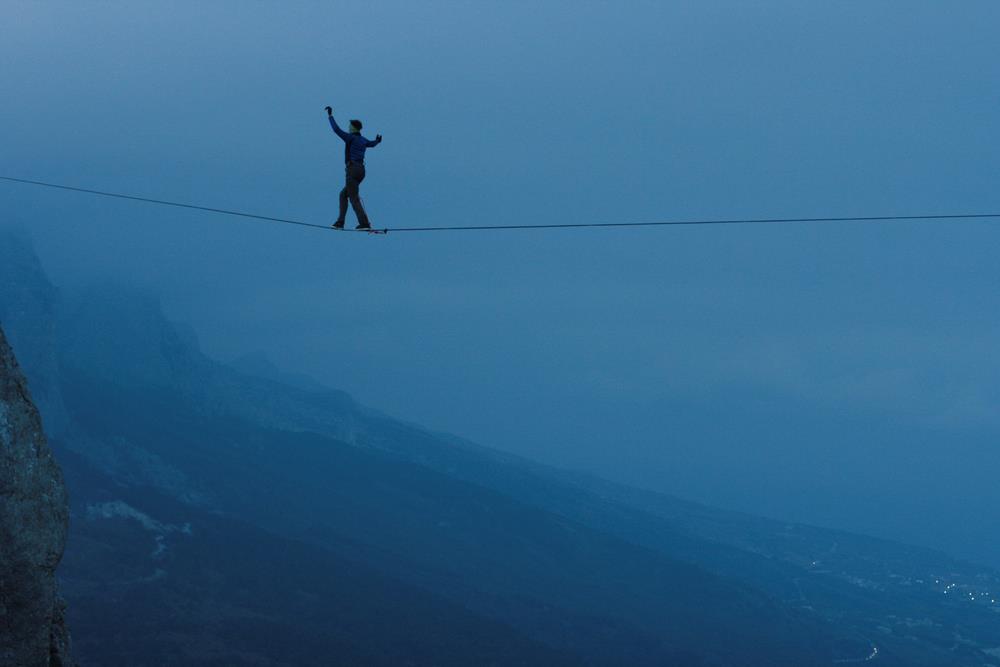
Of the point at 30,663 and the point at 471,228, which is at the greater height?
the point at 471,228

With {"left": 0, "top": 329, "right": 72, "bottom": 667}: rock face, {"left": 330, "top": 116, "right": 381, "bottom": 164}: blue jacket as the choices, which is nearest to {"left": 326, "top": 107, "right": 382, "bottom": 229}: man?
{"left": 330, "top": 116, "right": 381, "bottom": 164}: blue jacket

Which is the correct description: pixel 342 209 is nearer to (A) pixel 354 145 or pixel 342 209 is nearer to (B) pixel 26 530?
(A) pixel 354 145

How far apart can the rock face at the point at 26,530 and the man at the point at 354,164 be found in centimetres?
948

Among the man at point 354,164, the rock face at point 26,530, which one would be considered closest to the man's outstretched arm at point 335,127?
the man at point 354,164

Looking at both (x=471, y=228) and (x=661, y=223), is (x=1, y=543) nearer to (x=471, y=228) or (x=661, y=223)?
(x=471, y=228)

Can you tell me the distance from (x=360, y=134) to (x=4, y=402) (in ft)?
37.7

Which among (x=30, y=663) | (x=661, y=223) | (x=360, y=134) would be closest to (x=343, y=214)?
(x=360, y=134)

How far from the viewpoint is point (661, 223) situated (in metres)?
21.5

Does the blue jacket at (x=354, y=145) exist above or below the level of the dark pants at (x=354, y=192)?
above

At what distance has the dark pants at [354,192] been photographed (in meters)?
25.1

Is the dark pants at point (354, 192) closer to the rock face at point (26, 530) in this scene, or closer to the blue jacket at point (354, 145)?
the blue jacket at point (354, 145)

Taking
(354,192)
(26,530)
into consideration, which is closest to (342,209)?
(354,192)

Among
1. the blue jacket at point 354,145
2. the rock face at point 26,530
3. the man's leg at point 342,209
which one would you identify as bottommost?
the rock face at point 26,530

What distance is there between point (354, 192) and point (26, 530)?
39.6 feet
